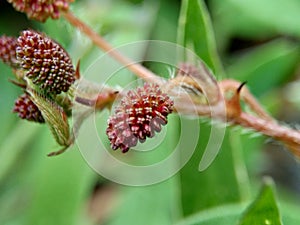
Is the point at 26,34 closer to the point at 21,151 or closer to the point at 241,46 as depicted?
the point at 21,151

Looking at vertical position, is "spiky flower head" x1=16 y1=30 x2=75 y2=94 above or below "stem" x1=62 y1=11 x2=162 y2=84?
above

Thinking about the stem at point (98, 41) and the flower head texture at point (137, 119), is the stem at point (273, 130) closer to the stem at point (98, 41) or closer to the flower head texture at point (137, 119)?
the stem at point (98, 41)

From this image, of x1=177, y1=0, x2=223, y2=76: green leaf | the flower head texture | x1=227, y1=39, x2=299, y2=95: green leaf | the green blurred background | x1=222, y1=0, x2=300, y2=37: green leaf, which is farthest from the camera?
x1=222, y1=0, x2=300, y2=37: green leaf

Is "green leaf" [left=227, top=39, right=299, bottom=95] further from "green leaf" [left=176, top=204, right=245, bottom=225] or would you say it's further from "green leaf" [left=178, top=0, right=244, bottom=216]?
"green leaf" [left=176, top=204, right=245, bottom=225]

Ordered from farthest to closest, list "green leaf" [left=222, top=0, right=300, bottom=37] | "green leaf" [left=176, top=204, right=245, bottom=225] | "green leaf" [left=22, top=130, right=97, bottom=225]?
"green leaf" [left=222, top=0, right=300, bottom=37] → "green leaf" [left=22, top=130, right=97, bottom=225] → "green leaf" [left=176, top=204, right=245, bottom=225]

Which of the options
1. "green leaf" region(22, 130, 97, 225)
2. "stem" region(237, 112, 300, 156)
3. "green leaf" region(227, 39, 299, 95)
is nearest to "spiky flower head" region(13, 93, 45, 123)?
"stem" region(237, 112, 300, 156)

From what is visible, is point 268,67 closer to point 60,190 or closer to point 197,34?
point 197,34

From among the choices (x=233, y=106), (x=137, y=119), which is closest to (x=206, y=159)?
(x=233, y=106)
